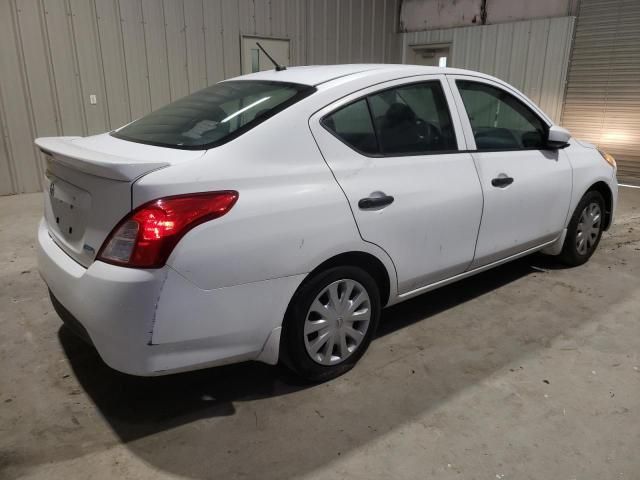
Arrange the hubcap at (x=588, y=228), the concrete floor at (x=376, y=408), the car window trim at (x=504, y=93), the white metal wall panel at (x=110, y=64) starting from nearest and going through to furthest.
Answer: the concrete floor at (x=376, y=408) → the car window trim at (x=504, y=93) → the hubcap at (x=588, y=228) → the white metal wall panel at (x=110, y=64)

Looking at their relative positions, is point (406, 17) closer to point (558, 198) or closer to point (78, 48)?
point (78, 48)

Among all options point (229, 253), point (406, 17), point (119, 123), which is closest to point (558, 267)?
point (229, 253)

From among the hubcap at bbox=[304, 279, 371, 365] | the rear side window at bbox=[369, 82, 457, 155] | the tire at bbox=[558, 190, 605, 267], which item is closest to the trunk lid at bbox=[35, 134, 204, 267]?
the hubcap at bbox=[304, 279, 371, 365]

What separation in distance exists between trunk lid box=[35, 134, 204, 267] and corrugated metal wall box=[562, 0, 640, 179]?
318 inches

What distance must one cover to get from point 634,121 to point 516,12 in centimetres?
278

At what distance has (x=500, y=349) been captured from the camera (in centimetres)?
299

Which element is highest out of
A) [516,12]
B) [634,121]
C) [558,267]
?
[516,12]

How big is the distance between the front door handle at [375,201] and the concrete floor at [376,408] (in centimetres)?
89

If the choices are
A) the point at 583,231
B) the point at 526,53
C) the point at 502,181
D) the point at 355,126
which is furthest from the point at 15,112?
the point at 526,53

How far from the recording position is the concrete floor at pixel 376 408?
207 centimetres

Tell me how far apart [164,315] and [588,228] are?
3.62 m

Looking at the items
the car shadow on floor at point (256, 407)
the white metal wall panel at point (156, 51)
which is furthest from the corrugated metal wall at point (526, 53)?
the car shadow on floor at point (256, 407)

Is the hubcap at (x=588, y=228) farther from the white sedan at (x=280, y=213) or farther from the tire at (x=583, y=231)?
the white sedan at (x=280, y=213)

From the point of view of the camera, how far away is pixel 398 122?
2.79m
